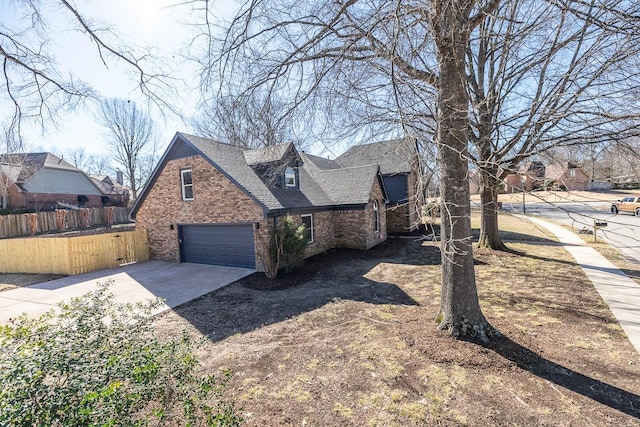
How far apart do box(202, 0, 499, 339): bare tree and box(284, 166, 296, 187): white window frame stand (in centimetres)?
726

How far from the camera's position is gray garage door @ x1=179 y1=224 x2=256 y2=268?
10812 mm

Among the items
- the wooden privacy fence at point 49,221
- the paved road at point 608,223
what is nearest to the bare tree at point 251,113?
the paved road at point 608,223

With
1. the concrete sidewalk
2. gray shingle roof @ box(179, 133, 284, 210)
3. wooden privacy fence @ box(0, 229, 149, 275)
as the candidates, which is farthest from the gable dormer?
the concrete sidewalk

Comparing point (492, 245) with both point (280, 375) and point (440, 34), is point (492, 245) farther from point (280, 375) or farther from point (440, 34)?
point (280, 375)

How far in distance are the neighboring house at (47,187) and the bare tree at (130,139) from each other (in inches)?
178

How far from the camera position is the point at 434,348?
4.53m

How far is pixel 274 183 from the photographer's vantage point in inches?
477

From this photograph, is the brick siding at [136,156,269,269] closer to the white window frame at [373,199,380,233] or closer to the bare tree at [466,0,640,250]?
the white window frame at [373,199,380,233]

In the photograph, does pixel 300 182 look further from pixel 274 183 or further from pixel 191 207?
pixel 191 207

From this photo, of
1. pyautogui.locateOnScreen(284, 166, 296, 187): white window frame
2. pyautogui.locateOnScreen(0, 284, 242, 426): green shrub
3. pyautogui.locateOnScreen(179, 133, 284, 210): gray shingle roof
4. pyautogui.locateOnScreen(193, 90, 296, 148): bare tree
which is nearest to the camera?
pyautogui.locateOnScreen(0, 284, 242, 426): green shrub

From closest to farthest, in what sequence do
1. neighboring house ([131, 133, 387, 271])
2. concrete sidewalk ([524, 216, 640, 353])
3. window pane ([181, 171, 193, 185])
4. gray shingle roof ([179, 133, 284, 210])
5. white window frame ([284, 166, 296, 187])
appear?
concrete sidewalk ([524, 216, 640, 353]) < gray shingle roof ([179, 133, 284, 210]) < neighboring house ([131, 133, 387, 271]) < window pane ([181, 171, 193, 185]) < white window frame ([284, 166, 296, 187])

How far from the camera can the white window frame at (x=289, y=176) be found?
12.7 metres

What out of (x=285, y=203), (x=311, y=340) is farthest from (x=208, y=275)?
(x=311, y=340)

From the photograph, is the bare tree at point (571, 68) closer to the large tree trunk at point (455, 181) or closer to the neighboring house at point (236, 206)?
the large tree trunk at point (455, 181)
